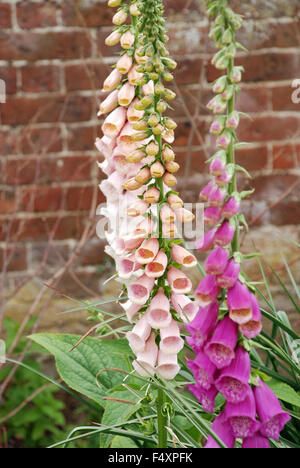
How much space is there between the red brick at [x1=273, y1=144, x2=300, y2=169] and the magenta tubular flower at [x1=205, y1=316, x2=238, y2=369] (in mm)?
1093

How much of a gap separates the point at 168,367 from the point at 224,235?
0.55 ft

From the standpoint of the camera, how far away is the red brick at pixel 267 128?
57.5 inches

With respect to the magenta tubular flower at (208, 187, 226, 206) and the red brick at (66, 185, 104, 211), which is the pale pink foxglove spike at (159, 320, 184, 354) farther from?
the red brick at (66, 185, 104, 211)

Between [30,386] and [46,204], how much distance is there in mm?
426

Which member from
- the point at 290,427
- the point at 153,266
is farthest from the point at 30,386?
the point at 153,266

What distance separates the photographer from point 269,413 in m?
0.43

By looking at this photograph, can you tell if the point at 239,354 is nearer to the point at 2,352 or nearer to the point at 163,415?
the point at 163,415

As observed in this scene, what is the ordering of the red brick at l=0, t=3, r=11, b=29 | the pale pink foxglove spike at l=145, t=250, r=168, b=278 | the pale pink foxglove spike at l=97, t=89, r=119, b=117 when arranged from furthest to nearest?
1. the red brick at l=0, t=3, r=11, b=29
2. the pale pink foxglove spike at l=97, t=89, r=119, b=117
3. the pale pink foxglove spike at l=145, t=250, r=168, b=278

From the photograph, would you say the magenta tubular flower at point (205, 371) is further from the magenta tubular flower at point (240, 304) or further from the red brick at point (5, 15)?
the red brick at point (5, 15)

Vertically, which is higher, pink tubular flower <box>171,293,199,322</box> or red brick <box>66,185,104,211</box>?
red brick <box>66,185,104,211</box>

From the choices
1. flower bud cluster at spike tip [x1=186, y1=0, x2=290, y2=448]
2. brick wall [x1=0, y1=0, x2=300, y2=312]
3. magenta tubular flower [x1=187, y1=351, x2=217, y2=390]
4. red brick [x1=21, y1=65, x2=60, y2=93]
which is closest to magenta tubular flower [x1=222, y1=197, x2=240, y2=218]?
flower bud cluster at spike tip [x1=186, y1=0, x2=290, y2=448]

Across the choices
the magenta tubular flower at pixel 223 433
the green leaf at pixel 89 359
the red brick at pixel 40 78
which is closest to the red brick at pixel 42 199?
the red brick at pixel 40 78

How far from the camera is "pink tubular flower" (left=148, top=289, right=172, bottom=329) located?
52 centimetres

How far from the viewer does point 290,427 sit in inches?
26.0
